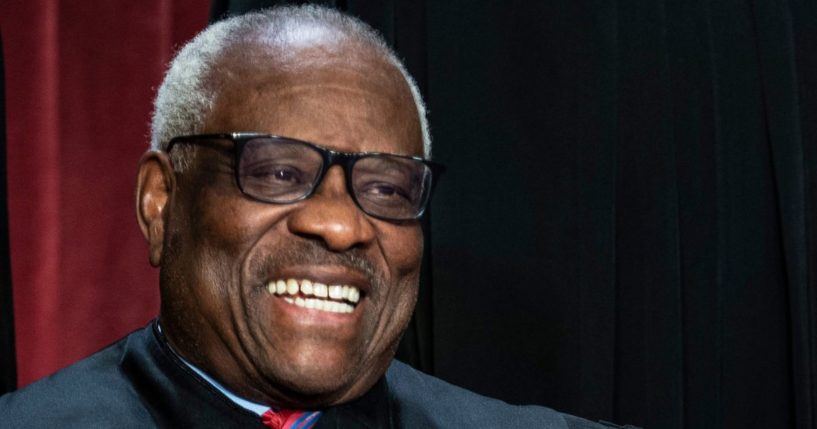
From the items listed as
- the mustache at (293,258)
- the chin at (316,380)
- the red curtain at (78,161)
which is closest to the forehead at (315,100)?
the mustache at (293,258)

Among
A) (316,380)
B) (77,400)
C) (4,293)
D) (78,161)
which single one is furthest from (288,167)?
(78,161)

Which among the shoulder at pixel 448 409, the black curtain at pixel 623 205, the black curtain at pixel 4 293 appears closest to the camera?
the shoulder at pixel 448 409

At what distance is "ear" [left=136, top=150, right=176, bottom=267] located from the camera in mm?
1189

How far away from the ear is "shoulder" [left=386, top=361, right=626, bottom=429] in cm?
35

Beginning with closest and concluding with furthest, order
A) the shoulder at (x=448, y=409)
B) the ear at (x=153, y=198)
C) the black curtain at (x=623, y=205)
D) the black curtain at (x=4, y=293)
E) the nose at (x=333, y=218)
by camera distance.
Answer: the nose at (x=333, y=218) < the ear at (x=153, y=198) < the shoulder at (x=448, y=409) < the black curtain at (x=4, y=293) < the black curtain at (x=623, y=205)

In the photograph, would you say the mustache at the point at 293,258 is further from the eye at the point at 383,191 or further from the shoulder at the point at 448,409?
the shoulder at the point at 448,409

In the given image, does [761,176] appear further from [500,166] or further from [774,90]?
[500,166]

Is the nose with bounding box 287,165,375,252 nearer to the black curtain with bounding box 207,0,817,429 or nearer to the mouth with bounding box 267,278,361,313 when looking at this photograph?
the mouth with bounding box 267,278,361,313

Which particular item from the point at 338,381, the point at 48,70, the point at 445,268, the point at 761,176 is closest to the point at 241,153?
the point at 338,381

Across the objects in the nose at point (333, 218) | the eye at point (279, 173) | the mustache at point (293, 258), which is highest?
the eye at point (279, 173)

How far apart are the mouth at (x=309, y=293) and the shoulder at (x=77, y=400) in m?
0.22

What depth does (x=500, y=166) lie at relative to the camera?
178 cm

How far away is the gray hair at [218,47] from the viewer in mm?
1167

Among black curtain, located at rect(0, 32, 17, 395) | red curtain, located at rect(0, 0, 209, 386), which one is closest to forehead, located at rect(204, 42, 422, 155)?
black curtain, located at rect(0, 32, 17, 395)
